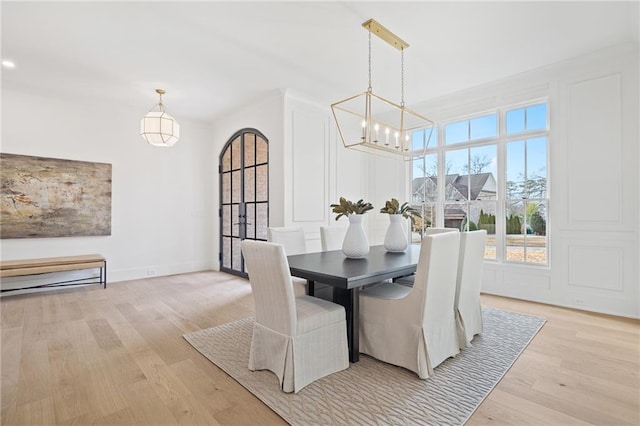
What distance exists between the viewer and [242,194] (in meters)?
5.55

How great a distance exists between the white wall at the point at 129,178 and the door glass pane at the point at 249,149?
3.78 feet

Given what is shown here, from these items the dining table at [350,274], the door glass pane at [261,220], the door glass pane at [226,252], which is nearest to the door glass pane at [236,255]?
the door glass pane at [226,252]

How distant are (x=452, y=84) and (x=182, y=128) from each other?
4.64 metres

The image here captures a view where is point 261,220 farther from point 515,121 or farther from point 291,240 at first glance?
point 515,121

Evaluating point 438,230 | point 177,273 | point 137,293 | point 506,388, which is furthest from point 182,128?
point 506,388

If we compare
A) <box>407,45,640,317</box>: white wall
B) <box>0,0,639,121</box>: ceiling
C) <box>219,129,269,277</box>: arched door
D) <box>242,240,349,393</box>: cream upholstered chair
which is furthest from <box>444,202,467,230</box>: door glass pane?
<box>242,240,349,393</box>: cream upholstered chair

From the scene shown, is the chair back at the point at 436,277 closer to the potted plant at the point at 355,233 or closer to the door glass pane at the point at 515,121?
the potted plant at the point at 355,233

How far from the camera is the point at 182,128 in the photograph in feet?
19.2

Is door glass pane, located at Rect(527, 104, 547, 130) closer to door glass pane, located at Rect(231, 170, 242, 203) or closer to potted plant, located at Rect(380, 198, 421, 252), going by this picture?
potted plant, located at Rect(380, 198, 421, 252)

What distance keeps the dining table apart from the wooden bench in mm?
3377

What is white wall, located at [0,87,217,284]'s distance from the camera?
444 centimetres

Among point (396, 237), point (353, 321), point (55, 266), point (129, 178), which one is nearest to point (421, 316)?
point (353, 321)

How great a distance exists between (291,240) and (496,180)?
303 cm

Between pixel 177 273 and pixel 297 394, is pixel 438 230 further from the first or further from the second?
pixel 177 273
